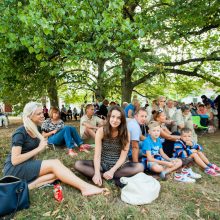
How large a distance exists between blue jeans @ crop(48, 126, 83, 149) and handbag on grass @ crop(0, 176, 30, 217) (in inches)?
112

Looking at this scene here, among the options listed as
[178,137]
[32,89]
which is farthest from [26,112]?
[32,89]

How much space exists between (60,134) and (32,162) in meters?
2.56

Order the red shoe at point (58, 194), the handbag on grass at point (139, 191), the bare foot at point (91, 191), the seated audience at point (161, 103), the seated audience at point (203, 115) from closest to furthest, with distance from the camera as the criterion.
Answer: the handbag on grass at point (139, 191) < the red shoe at point (58, 194) < the bare foot at point (91, 191) < the seated audience at point (161, 103) < the seated audience at point (203, 115)

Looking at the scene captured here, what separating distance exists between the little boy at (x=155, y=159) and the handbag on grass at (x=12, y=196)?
7.59 ft

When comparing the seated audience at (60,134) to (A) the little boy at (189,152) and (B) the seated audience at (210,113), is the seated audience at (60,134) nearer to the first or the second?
(A) the little boy at (189,152)

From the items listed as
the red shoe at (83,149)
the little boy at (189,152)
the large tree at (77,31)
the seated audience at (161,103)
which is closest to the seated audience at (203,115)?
the seated audience at (161,103)

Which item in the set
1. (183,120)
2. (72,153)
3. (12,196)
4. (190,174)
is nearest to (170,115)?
(183,120)

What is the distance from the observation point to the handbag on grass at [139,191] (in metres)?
3.50

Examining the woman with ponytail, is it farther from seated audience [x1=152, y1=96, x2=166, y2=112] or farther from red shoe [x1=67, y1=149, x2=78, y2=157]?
seated audience [x1=152, y1=96, x2=166, y2=112]

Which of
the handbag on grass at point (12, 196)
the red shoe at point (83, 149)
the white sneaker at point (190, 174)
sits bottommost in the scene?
the white sneaker at point (190, 174)

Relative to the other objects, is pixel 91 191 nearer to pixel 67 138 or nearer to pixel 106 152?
pixel 106 152

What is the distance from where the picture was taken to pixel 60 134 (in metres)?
6.29

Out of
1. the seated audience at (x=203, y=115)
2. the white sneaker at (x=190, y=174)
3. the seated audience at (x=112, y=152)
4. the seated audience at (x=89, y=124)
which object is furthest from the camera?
the seated audience at (x=203, y=115)

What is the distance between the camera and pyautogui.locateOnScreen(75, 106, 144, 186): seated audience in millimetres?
4086
